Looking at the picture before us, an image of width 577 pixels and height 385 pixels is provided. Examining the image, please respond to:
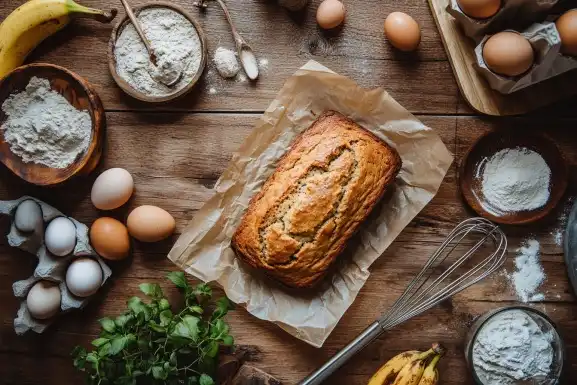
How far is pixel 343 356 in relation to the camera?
1794 millimetres

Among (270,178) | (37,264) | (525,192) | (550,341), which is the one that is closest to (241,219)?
(270,178)

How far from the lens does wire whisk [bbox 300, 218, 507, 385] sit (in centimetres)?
184

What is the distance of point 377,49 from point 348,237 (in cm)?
57

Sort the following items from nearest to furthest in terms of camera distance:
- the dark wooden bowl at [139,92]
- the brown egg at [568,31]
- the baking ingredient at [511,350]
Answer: the brown egg at [568,31], the baking ingredient at [511,350], the dark wooden bowl at [139,92]

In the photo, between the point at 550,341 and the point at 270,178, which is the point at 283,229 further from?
the point at 550,341

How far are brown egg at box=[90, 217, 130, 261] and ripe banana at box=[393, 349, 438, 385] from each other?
2.82ft

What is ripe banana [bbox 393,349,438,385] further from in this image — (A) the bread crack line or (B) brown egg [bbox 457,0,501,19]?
(B) brown egg [bbox 457,0,501,19]

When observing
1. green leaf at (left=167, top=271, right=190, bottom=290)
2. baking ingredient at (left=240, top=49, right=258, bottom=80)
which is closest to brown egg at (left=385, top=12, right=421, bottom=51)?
baking ingredient at (left=240, top=49, right=258, bottom=80)

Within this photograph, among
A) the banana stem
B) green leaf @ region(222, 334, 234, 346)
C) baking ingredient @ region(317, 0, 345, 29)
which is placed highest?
the banana stem

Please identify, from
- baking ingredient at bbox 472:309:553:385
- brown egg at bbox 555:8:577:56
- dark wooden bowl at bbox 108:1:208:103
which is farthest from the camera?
dark wooden bowl at bbox 108:1:208:103

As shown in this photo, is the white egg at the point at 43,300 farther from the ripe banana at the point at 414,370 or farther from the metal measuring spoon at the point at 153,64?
the ripe banana at the point at 414,370

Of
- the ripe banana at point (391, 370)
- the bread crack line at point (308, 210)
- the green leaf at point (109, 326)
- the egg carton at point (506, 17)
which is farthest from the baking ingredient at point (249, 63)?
the ripe banana at point (391, 370)

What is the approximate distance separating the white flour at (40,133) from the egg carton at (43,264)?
14 centimetres

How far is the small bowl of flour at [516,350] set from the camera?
5.73 feet
